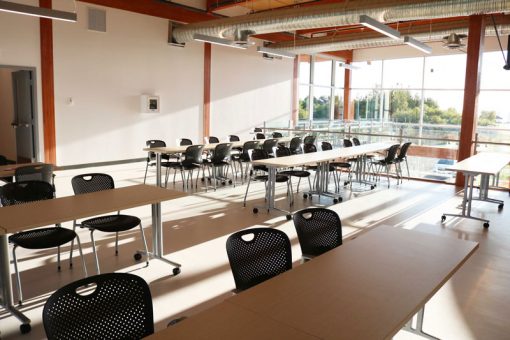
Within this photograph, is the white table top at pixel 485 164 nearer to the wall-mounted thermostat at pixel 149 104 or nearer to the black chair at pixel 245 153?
the black chair at pixel 245 153

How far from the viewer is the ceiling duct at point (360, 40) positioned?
995 cm

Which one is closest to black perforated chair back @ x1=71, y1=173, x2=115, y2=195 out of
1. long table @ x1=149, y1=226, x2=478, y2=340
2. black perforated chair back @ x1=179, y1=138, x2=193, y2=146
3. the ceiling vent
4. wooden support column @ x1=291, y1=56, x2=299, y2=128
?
long table @ x1=149, y1=226, x2=478, y2=340

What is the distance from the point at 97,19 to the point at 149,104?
2276mm

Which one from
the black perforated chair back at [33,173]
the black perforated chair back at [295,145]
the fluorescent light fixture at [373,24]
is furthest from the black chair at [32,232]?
the black perforated chair back at [295,145]

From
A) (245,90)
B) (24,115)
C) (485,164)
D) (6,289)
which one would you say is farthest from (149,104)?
(6,289)

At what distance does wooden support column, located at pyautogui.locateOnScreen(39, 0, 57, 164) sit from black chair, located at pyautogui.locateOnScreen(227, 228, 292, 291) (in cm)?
783

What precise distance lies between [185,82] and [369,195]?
6332 millimetres

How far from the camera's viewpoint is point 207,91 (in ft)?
40.8

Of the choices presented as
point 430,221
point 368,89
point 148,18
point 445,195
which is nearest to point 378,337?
point 430,221

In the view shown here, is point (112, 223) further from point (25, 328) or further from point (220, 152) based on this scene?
point (220, 152)

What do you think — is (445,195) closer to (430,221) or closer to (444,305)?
(430,221)

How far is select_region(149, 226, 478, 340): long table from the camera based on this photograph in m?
1.68

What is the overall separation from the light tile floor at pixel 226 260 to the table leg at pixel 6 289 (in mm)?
58

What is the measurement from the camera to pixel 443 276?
7.38 ft
